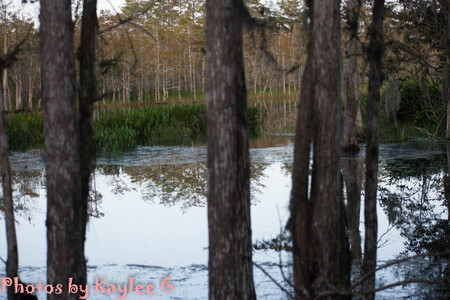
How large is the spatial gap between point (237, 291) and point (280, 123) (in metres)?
19.1

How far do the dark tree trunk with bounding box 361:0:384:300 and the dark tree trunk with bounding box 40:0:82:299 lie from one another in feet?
6.36

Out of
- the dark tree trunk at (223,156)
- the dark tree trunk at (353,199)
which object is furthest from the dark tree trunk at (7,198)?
the dark tree trunk at (353,199)

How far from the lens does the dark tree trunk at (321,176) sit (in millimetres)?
3479

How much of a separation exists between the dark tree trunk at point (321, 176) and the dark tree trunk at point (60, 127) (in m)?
1.43

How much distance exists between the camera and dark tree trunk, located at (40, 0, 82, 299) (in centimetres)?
344

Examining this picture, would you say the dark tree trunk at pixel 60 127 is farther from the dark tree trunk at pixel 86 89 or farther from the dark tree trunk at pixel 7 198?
the dark tree trunk at pixel 7 198

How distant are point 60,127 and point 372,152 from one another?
207cm

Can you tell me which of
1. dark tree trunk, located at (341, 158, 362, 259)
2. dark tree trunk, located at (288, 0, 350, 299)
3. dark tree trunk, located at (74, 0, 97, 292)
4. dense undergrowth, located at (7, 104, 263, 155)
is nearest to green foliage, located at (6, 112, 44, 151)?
dense undergrowth, located at (7, 104, 263, 155)

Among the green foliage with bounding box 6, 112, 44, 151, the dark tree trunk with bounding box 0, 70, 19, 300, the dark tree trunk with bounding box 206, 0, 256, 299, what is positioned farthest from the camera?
the green foliage with bounding box 6, 112, 44, 151

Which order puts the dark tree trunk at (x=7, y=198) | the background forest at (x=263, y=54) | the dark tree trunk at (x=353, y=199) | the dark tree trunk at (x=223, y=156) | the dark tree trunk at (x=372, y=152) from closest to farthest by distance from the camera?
the dark tree trunk at (x=223, y=156) < the dark tree trunk at (x=372, y=152) < the dark tree trunk at (x=7, y=198) < the background forest at (x=263, y=54) < the dark tree trunk at (x=353, y=199)

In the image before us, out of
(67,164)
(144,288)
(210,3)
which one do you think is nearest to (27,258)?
(144,288)

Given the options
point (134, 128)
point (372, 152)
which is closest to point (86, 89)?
point (372, 152)

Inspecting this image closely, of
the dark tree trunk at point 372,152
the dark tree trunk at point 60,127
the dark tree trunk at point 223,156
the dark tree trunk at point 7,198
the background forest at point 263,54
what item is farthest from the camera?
the background forest at point 263,54

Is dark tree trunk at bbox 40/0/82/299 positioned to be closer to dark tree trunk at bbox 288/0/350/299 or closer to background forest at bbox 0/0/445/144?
background forest at bbox 0/0/445/144
